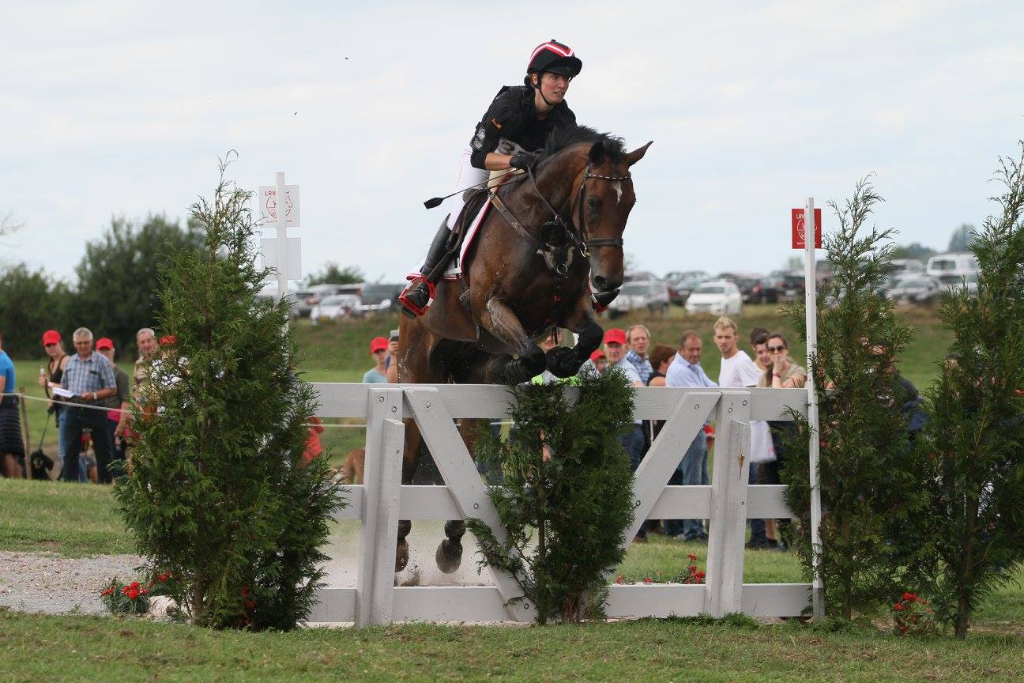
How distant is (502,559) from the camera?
604 cm

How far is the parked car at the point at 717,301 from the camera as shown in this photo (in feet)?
145

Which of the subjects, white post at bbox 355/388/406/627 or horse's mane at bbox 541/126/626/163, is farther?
horse's mane at bbox 541/126/626/163

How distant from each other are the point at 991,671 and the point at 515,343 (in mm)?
2924

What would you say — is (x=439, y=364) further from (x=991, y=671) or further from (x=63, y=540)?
(x=991, y=671)

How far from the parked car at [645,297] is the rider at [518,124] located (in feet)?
114

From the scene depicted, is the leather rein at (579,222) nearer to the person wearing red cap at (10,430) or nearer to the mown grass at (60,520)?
the mown grass at (60,520)

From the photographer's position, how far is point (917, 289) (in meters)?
45.7

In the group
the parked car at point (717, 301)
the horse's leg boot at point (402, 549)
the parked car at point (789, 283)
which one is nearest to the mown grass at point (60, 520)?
the horse's leg boot at point (402, 549)

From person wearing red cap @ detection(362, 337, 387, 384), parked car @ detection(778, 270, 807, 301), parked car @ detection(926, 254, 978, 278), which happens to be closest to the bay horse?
person wearing red cap @ detection(362, 337, 387, 384)

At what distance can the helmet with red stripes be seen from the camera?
7203 mm

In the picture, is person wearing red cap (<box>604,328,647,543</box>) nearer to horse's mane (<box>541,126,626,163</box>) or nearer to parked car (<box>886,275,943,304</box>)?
horse's mane (<box>541,126,626,163</box>)

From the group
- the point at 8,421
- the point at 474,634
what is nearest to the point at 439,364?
the point at 474,634

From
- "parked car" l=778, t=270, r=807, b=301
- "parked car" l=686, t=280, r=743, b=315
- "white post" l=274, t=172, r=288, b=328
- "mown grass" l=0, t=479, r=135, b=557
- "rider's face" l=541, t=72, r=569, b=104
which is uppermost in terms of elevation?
"parked car" l=778, t=270, r=807, b=301

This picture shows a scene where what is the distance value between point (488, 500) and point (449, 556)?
1853 millimetres
